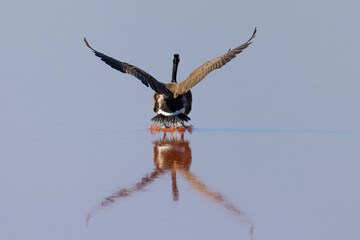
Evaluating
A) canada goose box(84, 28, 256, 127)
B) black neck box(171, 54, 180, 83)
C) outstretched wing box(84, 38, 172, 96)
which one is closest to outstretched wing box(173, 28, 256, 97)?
canada goose box(84, 28, 256, 127)

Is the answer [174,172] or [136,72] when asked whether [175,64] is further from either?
[174,172]

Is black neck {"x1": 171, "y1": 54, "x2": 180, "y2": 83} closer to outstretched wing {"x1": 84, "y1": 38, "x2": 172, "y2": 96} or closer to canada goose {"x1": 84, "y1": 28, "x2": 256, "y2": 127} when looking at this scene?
canada goose {"x1": 84, "y1": 28, "x2": 256, "y2": 127}

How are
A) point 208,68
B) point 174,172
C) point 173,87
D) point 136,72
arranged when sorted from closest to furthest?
point 174,172, point 136,72, point 208,68, point 173,87

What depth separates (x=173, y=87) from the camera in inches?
672

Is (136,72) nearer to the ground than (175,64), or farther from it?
nearer to the ground

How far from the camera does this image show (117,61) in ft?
51.5

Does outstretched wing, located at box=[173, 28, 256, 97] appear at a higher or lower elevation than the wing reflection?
higher

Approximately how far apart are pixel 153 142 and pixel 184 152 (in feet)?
5.29

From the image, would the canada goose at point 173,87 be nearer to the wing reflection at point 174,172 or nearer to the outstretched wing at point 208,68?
the outstretched wing at point 208,68

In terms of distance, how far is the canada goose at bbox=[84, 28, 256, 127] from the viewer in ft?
50.5

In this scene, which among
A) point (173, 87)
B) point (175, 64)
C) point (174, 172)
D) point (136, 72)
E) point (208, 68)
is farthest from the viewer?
point (175, 64)

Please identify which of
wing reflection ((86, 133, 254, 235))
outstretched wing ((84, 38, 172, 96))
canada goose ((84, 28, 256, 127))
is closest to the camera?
wing reflection ((86, 133, 254, 235))

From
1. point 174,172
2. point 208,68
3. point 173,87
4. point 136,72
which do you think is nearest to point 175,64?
point 173,87

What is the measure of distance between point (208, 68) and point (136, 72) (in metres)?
1.98
